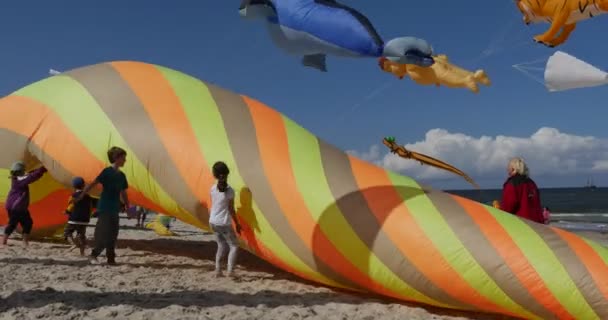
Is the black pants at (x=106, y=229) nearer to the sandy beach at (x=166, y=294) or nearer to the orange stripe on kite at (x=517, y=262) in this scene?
the sandy beach at (x=166, y=294)

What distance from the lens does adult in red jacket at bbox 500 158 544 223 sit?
17.1ft

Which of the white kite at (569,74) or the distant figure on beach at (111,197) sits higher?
the white kite at (569,74)

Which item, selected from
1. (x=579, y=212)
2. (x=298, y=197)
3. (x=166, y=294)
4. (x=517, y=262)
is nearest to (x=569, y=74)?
(x=517, y=262)

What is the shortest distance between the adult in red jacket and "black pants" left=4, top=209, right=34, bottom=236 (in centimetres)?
565

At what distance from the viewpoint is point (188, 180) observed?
5656 mm

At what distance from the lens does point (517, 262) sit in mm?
4324

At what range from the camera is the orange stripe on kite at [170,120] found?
560 centimetres

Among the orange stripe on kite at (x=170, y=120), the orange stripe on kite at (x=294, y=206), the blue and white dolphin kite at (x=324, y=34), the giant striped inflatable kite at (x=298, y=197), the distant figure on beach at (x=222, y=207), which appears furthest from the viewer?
the orange stripe on kite at (x=170, y=120)

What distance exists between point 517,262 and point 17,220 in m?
5.88

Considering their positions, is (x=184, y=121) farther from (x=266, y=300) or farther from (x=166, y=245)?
(x=166, y=245)

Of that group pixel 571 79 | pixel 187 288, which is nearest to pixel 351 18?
pixel 571 79

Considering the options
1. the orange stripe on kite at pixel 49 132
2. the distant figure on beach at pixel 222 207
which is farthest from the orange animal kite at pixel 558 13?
the orange stripe on kite at pixel 49 132

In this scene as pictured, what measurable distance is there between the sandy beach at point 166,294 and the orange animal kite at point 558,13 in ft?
7.13

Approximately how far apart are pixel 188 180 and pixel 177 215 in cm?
50
